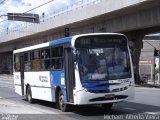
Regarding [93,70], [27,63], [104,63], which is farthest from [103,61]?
[27,63]

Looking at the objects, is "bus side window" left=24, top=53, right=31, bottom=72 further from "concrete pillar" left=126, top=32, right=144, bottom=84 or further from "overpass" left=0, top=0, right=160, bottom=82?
"concrete pillar" left=126, top=32, right=144, bottom=84

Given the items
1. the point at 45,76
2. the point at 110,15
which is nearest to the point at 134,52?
the point at 110,15

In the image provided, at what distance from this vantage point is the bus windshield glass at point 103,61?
48.4ft

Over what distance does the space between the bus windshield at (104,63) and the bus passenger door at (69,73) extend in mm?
530

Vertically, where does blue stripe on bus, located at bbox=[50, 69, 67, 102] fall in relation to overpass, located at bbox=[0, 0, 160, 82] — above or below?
below

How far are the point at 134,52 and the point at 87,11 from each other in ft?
21.8

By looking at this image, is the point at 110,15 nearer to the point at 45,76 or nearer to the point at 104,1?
the point at 104,1

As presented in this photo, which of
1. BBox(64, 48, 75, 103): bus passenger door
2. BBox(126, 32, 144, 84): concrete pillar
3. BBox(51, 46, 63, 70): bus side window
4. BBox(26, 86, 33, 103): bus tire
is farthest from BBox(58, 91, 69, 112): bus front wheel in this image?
BBox(126, 32, 144, 84): concrete pillar

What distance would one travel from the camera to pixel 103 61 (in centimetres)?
1492

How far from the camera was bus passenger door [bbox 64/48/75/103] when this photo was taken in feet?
49.7

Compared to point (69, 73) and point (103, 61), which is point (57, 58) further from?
point (103, 61)

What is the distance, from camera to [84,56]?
14.9 m

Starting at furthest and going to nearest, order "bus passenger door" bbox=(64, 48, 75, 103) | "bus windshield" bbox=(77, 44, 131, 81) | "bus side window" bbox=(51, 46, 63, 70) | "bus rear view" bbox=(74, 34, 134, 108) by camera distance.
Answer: "bus side window" bbox=(51, 46, 63, 70) → "bus passenger door" bbox=(64, 48, 75, 103) → "bus windshield" bbox=(77, 44, 131, 81) → "bus rear view" bbox=(74, 34, 134, 108)

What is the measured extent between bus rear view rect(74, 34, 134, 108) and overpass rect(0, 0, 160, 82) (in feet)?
63.0
